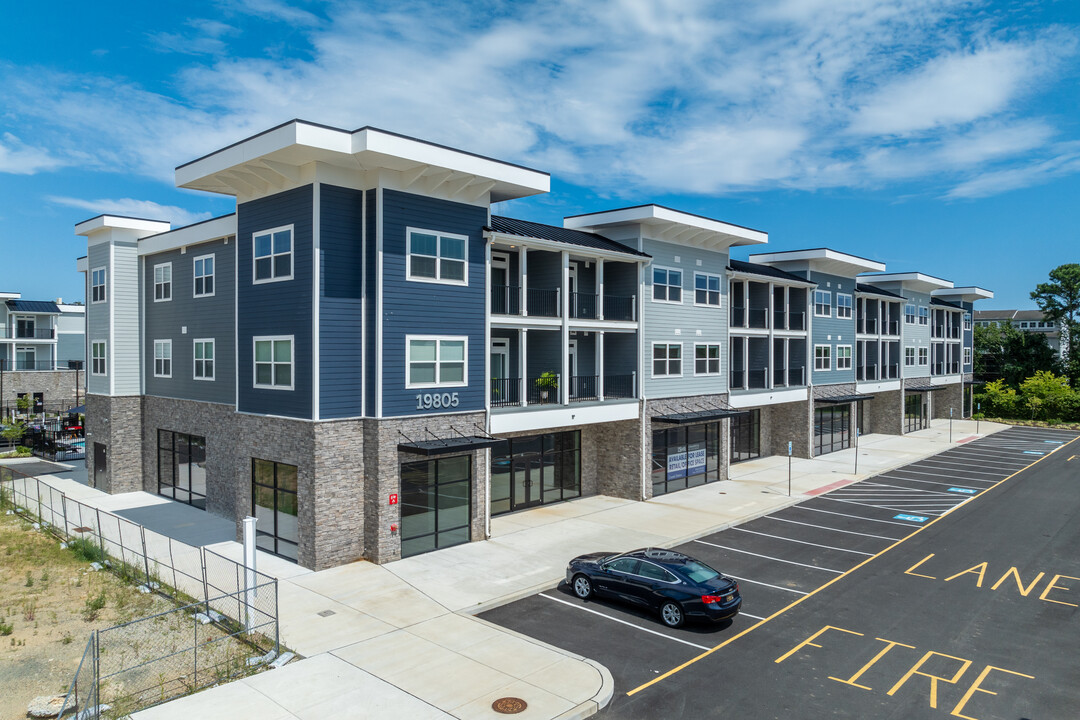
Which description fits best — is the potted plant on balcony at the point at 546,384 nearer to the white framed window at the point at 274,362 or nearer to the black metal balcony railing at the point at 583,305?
the black metal balcony railing at the point at 583,305

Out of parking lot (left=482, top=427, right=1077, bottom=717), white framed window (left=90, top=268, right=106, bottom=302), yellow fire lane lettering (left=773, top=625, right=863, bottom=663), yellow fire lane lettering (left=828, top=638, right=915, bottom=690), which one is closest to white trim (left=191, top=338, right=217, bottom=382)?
white framed window (left=90, top=268, right=106, bottom=302)

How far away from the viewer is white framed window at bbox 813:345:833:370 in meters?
41.1

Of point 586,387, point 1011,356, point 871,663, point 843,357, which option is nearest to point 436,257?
point 586,387

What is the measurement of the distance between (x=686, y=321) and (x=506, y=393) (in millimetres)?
10752

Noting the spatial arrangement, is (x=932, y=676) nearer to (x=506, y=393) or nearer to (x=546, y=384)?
(x=546, y=384)

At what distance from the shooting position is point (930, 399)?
57.7 meters

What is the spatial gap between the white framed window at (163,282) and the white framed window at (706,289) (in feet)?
75.3

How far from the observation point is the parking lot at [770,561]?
14.4 metres

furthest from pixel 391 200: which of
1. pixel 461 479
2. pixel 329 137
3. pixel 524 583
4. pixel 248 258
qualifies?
pixel 524 583

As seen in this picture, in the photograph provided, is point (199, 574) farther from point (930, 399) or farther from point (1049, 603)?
point (930, 399)

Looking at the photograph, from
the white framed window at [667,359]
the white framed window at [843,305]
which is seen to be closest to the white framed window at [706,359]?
the white framed window at [667,359]

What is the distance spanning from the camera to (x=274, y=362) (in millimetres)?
20562

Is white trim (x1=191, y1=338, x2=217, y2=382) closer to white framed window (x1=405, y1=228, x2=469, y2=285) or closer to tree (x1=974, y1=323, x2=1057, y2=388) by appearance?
white framed window (x1=405, y1=228, x2=469, y2=285)

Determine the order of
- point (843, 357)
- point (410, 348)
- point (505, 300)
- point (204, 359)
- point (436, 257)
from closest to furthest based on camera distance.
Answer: point (410, 348)
point (436, 257)
point (505, 300)
point (204, 359)
point (843, 357)
